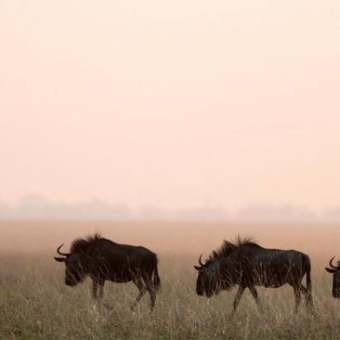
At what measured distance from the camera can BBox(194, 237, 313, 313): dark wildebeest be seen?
456 inches

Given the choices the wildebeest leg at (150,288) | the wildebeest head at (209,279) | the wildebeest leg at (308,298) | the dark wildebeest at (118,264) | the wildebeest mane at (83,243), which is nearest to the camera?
the wildebeest leg at (308,298)

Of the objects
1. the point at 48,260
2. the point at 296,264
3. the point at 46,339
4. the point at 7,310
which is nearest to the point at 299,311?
the point at 296,264

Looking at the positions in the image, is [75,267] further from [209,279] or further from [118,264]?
[209,279]

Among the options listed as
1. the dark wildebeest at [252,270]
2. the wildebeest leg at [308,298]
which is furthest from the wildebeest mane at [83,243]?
the wildebeest leg at [308,298]

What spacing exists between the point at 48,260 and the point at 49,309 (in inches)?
481

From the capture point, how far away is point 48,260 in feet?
79.3

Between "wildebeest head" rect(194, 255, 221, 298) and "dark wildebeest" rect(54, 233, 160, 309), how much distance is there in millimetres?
762

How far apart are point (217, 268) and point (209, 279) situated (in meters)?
0.23

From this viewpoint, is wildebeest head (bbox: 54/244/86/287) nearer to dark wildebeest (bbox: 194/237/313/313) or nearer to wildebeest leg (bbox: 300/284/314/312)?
dark wildebeest (bbox: 194/237/313/313)

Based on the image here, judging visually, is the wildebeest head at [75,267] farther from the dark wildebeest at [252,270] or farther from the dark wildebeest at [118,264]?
the dark wildebeest at [252,270]

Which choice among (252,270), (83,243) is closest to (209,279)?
(252,270)

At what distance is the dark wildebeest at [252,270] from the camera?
38.0 feet

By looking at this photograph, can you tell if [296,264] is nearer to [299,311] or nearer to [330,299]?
[299,311]

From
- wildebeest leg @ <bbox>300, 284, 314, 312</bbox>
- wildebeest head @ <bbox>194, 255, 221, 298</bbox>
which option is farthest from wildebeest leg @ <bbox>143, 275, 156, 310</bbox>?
wildebeest leg @ <bbox>300, 284, 314, 312</bbox>
